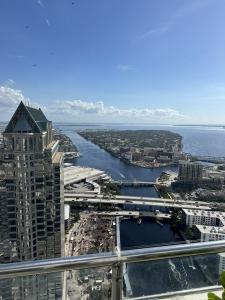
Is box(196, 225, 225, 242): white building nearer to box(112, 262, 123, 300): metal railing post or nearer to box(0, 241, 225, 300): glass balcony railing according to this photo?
box(0, 241, 225, 300): glass balcony railing

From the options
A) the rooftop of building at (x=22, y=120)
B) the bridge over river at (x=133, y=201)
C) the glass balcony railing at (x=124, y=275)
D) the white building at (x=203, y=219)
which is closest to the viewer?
the glass balcony railing at (x=124, y=275)

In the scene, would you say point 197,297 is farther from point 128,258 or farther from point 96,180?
point 96,180

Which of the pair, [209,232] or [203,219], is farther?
[203,219]

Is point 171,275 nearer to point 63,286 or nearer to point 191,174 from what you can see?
point 63,286

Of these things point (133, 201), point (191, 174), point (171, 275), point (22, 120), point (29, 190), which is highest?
point (22, 120)

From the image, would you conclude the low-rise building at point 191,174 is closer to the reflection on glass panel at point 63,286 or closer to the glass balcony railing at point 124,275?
the glass balcony railing at point 124,275

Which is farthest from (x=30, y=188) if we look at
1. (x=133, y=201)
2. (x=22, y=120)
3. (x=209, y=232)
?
(x=133, y=201)

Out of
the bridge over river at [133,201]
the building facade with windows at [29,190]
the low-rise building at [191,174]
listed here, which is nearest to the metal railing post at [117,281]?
the building facade with windows at [29,190]

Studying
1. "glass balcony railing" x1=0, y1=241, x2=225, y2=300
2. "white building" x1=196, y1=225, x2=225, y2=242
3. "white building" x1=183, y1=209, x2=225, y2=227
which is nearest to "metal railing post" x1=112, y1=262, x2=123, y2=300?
"glass balcony railing" x1=0, y1=241, x2=225, y2=300
